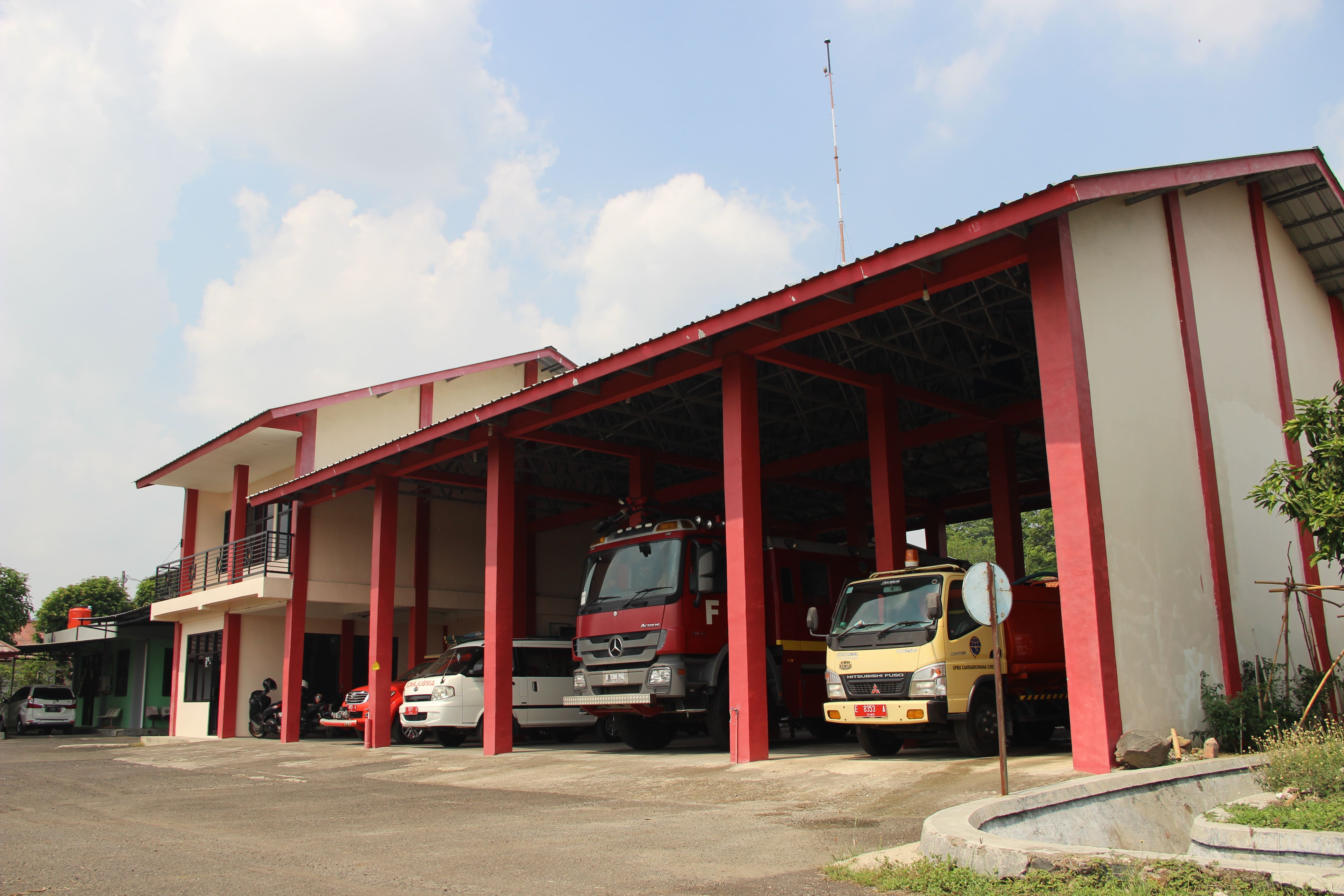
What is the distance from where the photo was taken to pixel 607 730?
768 inches

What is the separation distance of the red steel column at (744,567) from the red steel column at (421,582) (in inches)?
484

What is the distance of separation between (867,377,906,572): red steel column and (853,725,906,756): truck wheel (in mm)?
3347

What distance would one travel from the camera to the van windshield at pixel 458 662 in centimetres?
1847

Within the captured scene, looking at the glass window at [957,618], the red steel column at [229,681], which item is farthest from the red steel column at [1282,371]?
the red steel column at [229,681]

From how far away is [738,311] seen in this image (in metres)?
12.6

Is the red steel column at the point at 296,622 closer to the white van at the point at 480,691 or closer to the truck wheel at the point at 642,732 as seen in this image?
the white van at the point at 480,691

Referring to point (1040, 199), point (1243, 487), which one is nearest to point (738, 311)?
point (1040, 199)

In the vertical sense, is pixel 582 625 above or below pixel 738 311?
below

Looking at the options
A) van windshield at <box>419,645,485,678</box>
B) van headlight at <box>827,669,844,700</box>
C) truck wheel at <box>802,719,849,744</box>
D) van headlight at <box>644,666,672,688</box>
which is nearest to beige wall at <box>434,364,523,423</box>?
van windshield at <box>419,645,485,678</box>

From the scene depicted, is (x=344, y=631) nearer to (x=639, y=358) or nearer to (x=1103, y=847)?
(x=639, y=358)

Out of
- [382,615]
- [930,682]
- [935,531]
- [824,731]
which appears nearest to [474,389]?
[382,615]

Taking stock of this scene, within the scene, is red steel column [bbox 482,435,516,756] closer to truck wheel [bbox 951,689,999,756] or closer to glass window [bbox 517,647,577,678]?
glass window [bbox 517,647,577,678]

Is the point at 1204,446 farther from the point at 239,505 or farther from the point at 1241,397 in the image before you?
the point at 239,505

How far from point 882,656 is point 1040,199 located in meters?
5.27
